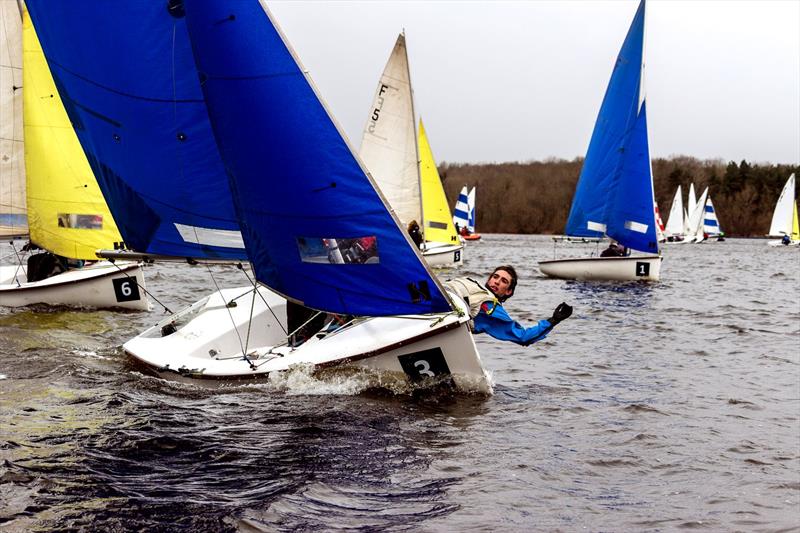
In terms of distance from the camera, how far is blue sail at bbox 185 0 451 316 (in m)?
6.99

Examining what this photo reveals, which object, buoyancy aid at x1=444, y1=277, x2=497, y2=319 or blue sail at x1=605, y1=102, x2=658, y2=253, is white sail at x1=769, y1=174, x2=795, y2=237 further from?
buoyancy aid at x1=444, y1=277, x2=497, y2=319

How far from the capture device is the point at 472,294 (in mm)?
7758

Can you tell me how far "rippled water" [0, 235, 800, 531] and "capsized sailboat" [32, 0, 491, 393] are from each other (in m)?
0.37

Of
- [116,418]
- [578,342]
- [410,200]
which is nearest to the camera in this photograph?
[116,418]

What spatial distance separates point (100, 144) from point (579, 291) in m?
13.1

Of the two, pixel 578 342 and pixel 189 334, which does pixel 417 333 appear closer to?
pixel 189 334

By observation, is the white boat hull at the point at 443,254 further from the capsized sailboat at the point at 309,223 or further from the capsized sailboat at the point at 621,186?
the capsized sailboat at the point at 309,223

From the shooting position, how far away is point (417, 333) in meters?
7.14

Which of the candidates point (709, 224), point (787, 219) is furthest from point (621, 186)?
point (709, 224)

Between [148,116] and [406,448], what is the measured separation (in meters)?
4.42

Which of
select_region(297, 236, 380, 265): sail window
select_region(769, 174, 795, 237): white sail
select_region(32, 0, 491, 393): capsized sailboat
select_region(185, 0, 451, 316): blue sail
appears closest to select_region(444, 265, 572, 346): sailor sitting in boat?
select_region(32, 0, 491, 393): capsized sailboat

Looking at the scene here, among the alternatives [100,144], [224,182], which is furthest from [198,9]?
[100,144]

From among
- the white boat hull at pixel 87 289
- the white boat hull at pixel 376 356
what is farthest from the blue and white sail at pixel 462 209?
the white boat hull at pixel 376 356

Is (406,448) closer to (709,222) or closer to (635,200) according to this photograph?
(635,200)
